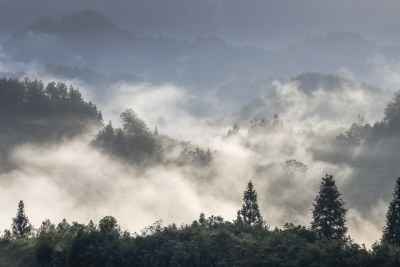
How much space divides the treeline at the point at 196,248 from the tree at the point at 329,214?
10415 millimetres

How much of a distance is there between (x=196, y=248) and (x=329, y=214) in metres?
25.7

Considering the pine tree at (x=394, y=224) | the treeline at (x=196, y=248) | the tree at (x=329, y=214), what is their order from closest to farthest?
the treeline at (x=196, y=248)
the tree at (x=329, y=214)
the pine tree at (x=394, y=224)

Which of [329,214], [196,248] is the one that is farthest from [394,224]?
[196,248]

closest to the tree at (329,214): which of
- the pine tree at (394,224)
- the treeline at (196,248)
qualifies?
the treeline at (196,248)

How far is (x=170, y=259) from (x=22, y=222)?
7902cm

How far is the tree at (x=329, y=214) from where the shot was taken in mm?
66312

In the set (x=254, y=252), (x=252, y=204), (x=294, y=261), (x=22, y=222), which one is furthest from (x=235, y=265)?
(x=22, y=222)

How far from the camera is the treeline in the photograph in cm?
4409

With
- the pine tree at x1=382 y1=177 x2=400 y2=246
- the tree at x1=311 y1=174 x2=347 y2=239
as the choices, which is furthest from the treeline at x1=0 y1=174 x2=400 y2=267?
the pine tree at x1=382 y1=177 x2=400 y2=246

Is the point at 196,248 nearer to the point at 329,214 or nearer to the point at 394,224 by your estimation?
the point at 329,214

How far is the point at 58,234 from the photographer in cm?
5909

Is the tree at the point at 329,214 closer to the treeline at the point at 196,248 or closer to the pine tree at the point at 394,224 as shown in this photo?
the treeline at the point at 196,248

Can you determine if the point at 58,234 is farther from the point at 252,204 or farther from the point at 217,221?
the point at 252,204

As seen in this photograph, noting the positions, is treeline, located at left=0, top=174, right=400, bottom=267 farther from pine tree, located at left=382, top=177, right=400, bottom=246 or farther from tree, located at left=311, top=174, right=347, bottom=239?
pine tree, located at left=382, top=177, right=400, bottom=246
